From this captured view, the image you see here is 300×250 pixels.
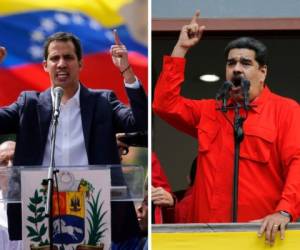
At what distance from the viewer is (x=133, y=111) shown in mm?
7980

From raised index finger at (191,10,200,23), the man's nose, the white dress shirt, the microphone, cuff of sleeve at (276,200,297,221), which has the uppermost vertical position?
raised index finger at (191,10,200,23)

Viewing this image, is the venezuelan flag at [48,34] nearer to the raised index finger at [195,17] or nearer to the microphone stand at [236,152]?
the microphone stand at [236,152]

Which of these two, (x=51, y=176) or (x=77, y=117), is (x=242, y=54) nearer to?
(x=77, y=117)

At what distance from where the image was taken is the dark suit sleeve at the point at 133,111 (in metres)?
7.95

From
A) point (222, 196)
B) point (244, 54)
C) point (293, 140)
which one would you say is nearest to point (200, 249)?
point (222, 196)

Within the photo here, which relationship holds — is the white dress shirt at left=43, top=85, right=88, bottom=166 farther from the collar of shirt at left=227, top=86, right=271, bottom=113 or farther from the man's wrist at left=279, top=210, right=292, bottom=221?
the man's wrist at left=279, top=210, right=292, bottom=221

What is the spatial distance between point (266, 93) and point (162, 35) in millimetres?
1127

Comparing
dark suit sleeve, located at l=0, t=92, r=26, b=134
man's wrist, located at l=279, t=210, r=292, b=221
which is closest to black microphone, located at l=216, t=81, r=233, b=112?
man's wrist, located at l=279, t=210, r=292, b=221

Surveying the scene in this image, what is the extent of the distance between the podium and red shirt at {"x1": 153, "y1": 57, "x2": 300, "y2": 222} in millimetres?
759

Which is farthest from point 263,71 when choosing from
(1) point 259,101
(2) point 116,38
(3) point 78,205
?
(3) point 78,205

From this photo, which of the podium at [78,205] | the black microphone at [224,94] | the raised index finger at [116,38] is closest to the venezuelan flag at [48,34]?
the raised index finger at [116,38]

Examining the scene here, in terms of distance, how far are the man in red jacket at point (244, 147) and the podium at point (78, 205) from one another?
2.55ft

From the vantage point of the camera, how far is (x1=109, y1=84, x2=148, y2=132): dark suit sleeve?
795 centimetres

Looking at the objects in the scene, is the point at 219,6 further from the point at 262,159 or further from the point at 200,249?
the point at 200,249
